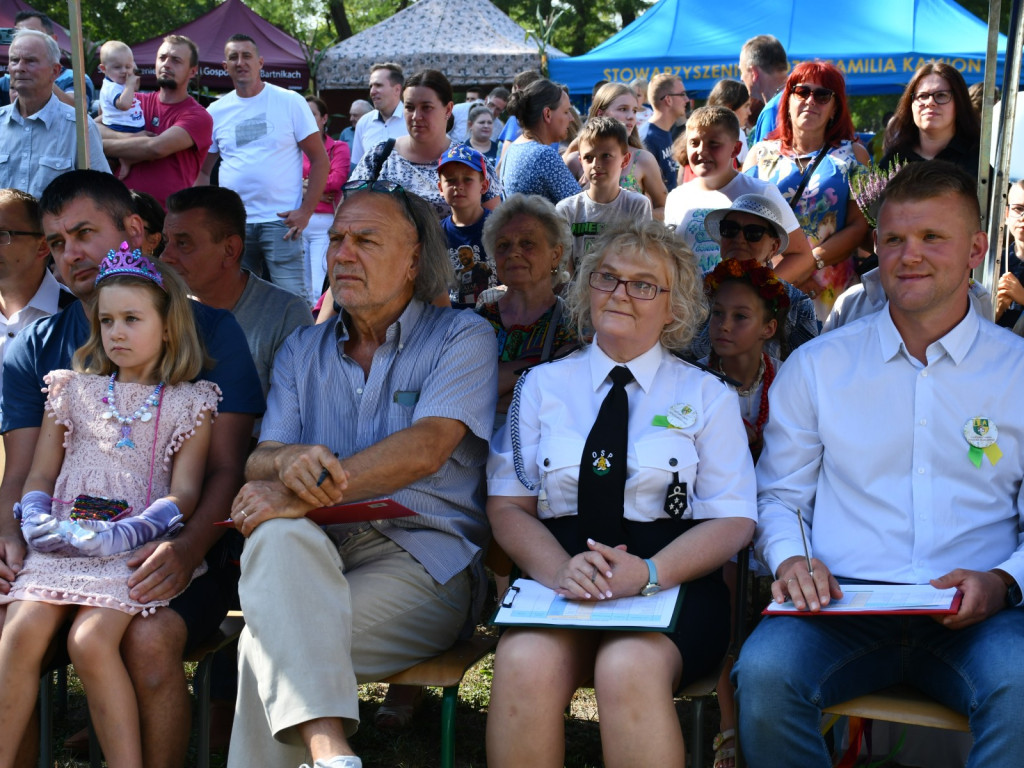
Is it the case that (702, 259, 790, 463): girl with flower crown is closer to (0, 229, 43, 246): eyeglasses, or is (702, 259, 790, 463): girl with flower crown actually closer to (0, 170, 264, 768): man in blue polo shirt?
(0, 170, 264, 768): man in blue polo shirt

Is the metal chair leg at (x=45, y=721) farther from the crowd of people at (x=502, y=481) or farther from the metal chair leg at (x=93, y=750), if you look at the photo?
the metal chair leg at (x=93, y=750)

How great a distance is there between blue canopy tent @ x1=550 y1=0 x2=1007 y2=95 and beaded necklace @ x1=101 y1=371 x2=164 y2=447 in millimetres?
9616

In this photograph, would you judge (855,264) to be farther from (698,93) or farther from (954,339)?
(698,93)

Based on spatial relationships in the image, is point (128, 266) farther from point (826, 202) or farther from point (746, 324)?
point (826, 202)

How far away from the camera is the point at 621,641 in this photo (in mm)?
2619

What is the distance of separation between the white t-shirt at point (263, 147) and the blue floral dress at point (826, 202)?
12.1 feet

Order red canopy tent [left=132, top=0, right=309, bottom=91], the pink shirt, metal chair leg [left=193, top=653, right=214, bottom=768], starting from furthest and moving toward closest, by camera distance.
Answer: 1. red canopy tent [left=132, top=0, right=309, bottom=91]
2. the pink shirt
3. metal chair leg [left=193, top=653, right=214, bottom=768]

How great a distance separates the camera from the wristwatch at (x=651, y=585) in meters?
2.71

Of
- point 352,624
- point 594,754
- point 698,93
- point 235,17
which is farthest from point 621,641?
point 235,17

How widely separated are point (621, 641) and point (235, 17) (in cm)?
1958

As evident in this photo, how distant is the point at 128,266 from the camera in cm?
320

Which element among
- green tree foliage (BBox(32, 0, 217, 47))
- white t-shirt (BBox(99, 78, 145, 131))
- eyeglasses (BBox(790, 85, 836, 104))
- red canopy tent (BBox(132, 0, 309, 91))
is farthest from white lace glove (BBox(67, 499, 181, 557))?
green tree foliage (BBox(32, 0, 217, 47))

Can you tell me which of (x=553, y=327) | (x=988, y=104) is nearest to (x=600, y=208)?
(x=553, y=327)

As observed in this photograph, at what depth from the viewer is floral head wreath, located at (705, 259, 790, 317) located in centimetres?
373
